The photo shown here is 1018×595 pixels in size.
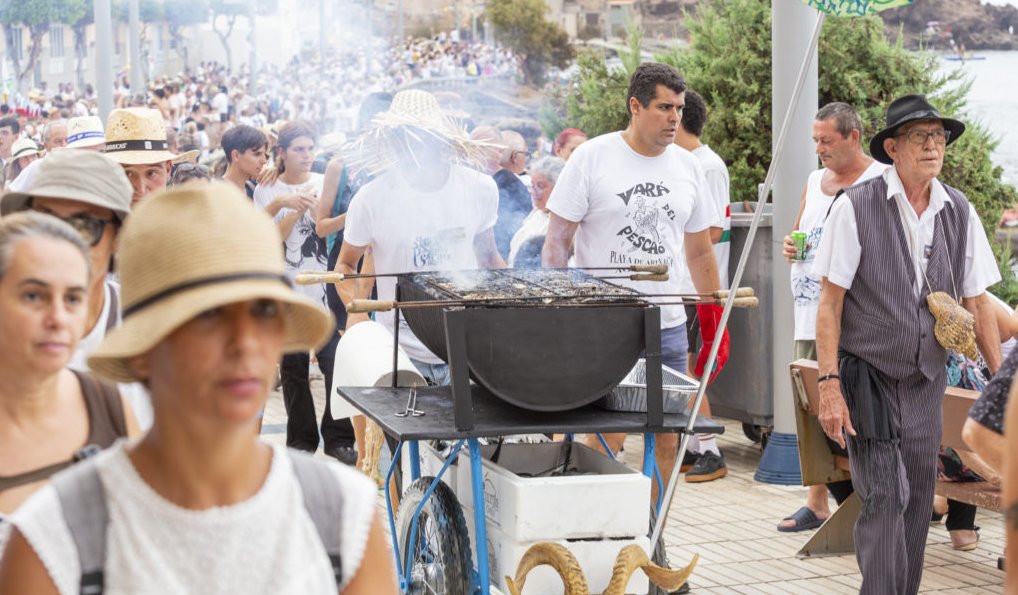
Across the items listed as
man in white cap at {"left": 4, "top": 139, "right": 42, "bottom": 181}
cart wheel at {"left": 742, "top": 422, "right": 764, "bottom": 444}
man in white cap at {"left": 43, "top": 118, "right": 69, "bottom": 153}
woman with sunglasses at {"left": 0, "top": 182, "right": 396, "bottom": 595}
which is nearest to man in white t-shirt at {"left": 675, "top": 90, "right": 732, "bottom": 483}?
cart wheel at {"left": 742, "top": 422, "right": 764, "bottom": 444}

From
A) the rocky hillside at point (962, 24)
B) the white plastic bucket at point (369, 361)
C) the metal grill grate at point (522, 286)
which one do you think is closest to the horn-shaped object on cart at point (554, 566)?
the metal grill grate at point (522, 286)

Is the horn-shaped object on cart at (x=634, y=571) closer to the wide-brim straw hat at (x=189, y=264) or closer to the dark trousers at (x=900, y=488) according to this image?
the dark trousers at (x=900, y=488)

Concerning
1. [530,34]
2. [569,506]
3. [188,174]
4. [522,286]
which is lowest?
[569,506]

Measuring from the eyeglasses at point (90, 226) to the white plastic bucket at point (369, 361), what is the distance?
8.19ft

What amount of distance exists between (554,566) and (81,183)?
1.91 metres

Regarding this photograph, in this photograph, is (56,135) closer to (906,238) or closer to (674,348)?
(674,348)

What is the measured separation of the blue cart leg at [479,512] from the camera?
184 inches

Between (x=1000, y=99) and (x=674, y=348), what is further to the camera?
(x=1000, y=99)

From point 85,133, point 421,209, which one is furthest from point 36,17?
point 421,209

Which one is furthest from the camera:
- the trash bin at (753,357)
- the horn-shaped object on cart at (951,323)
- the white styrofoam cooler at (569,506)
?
the trash bin at (753,357)

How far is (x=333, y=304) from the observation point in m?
8.76

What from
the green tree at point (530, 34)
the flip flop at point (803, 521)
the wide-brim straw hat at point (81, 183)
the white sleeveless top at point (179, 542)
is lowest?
the flip flop at point (803, 521)

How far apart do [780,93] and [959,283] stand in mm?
2792

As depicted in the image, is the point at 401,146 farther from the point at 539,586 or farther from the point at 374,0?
the point at 374,0
